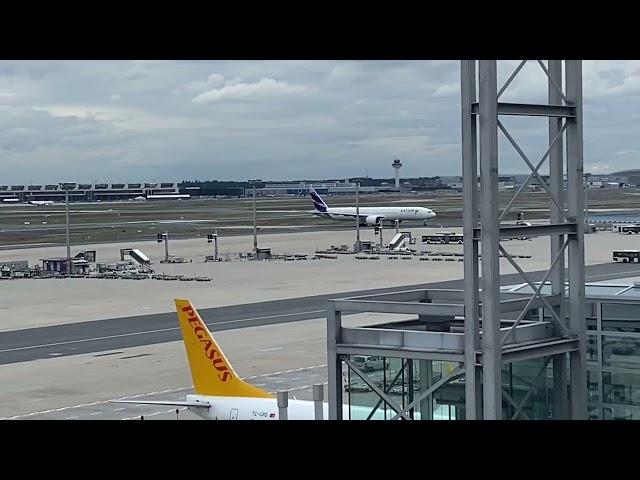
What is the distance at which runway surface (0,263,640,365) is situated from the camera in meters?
47.2

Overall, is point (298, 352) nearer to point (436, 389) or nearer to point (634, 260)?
point (436, 389)

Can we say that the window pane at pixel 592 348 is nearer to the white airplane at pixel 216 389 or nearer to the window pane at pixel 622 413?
the window pane at pixel 622 413

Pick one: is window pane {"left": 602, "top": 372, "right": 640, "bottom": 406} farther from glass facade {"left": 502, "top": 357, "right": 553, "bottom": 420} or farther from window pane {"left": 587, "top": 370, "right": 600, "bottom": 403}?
glass facade {"left": 502, "top": 357, "right": 553, "bottom": 420}

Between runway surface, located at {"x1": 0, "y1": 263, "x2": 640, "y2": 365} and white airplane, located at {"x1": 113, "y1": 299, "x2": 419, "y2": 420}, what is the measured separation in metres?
17.0

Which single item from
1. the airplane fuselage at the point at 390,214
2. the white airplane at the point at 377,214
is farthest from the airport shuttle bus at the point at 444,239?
the airplane fuselage at the point at 390,214

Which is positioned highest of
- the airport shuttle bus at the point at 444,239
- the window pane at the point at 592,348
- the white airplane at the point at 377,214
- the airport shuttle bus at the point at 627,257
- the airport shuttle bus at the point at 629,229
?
the white airplane at the point at 377,214

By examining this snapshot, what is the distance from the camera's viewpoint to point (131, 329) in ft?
175

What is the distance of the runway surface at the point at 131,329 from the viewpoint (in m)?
47.2

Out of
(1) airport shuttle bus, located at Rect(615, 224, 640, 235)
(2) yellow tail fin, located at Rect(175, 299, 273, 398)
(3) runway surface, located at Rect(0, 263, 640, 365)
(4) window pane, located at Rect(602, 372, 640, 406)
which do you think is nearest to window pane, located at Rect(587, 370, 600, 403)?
(4) window pane, located at Rect(602, 372, 640, 406)
